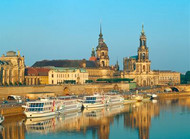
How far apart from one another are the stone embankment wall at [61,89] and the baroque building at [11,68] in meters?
6.62

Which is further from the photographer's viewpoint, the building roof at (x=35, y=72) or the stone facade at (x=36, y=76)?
the building roof at (x=35, y=72)

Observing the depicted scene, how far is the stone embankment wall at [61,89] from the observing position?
279 ft

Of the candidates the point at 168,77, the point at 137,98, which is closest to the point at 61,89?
the point at 137,98

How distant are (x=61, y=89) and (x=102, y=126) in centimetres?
4517

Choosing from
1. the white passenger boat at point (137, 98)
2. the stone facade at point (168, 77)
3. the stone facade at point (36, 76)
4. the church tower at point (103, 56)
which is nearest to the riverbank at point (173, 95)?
the white passenger boat at point (137, 98)

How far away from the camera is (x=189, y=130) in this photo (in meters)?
57.6

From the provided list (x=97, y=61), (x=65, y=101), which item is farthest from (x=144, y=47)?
(x=65, y=101)

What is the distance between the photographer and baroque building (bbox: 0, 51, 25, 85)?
307 feet

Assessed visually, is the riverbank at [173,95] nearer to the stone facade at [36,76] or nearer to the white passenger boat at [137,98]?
the white passenger boat at [137,98]

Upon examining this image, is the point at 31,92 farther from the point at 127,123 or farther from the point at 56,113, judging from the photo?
the point at 127,123

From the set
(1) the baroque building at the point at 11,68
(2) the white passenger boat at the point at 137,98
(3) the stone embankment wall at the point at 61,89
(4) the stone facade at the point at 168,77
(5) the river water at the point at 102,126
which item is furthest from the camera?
(4) the stone facade at the point at 168,77

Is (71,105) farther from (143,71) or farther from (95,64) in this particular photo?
(143,71)

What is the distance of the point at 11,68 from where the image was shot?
9662cm

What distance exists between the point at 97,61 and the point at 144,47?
17278mm
